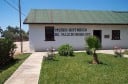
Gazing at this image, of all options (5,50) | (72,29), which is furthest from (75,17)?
(5,50)

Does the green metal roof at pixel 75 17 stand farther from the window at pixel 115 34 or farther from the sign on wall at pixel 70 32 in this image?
the window at pixel 115 34

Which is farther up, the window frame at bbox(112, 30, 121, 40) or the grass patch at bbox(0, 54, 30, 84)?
the window frame at bbox(112, 30, 121, 40)

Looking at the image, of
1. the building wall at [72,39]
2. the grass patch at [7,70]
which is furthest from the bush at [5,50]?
the building wall at [72,39]

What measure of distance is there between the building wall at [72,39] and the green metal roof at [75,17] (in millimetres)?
556

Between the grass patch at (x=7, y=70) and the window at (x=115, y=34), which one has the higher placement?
the window at (x=115, y=34)

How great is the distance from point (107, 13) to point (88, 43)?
1481 centimetres

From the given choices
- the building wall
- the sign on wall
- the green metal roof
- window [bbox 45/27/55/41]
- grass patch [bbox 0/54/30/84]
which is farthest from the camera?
the green metal roof

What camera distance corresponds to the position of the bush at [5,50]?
12892 mm

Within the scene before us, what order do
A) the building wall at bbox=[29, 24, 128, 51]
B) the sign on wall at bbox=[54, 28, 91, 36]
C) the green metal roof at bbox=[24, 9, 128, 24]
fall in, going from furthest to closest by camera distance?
the green metal roof at bbox=[24, 9, 128, 24], the sign on wall at bbox=[54, 28, 91, 36], the building wall at bbox=[29, 24, 128, 51]

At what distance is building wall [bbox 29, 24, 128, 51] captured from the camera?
72.3ft

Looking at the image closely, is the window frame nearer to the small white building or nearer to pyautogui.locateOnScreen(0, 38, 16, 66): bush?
the small white building

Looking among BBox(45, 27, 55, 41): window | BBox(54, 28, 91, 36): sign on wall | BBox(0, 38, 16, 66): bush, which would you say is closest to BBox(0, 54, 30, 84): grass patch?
BBox(0, 38, 16, 66): bush

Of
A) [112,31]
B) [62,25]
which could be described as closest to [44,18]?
[62,25]

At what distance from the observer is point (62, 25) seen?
22719 mm
